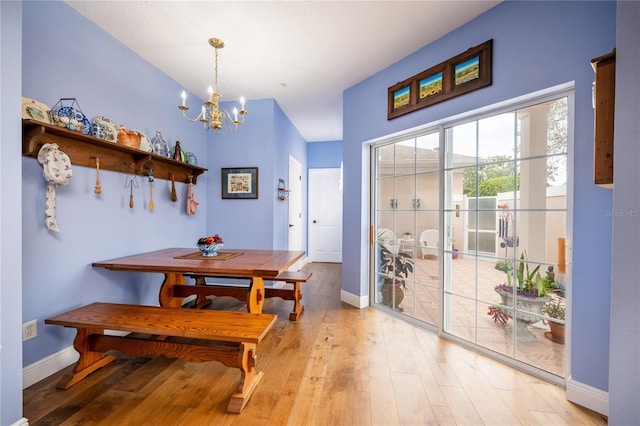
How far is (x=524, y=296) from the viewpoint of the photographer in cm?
199

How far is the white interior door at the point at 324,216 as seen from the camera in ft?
19.6

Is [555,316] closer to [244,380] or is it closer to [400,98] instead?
[244,380]

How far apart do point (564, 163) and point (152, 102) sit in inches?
140

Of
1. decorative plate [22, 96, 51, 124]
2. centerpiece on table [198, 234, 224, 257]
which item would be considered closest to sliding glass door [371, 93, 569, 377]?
centerpiece on table [198, 234, 224, 257]

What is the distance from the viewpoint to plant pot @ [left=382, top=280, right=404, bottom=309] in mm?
2947

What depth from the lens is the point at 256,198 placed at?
374 centimetres

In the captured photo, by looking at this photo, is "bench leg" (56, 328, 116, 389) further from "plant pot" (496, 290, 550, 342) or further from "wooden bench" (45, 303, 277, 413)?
"plant pot" (496, 290, 550, 342)

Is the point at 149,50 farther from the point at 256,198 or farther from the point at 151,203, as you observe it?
the point at 256,198

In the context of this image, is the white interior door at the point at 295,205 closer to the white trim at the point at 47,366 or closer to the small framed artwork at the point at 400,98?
the small framed artwork at the point at 400,98

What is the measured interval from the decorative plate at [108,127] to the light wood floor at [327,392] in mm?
1744

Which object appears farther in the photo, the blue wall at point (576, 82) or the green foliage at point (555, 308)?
the green foliage at point (555, 308)

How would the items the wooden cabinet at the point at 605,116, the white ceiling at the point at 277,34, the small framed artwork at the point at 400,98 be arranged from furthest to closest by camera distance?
the small framed artwork at the point at 400,98, the white ceiling at the point at 277,34, the wooden cabinet at the point at 605,116

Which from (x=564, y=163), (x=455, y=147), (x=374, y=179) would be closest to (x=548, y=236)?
(x=564, y=163)

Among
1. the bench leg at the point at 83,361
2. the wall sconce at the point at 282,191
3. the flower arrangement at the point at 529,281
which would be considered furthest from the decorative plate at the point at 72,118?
the flower arrangement at the point at 529,281
